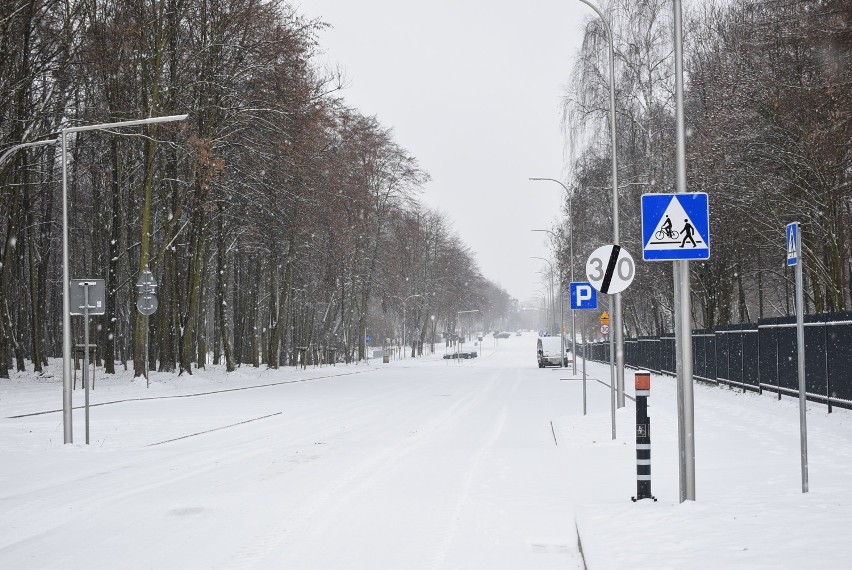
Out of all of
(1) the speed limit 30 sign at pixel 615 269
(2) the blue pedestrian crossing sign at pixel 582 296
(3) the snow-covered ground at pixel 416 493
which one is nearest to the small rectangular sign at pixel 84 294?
(3) the snow-covered ground at pixel 416 493

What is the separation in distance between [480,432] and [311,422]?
397 cm

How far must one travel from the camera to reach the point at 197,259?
35.6 m

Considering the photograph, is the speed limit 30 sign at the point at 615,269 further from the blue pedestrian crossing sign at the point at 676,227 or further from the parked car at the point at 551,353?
the parked car at the point at 551,353

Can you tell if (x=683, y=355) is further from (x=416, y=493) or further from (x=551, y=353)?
(x=551, y=353)

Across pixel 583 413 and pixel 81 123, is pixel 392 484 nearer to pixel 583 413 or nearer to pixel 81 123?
pixel 583 413

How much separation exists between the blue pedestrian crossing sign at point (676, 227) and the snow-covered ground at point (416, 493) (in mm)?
2349

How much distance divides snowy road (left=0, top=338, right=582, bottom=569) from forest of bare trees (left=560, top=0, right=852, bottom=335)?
9810mm

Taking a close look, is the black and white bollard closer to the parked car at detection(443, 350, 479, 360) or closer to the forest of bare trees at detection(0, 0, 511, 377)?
the forest of bare trees at detection(0, 0, 511, 377)

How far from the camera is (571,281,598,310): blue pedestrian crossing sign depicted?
62.4 feet

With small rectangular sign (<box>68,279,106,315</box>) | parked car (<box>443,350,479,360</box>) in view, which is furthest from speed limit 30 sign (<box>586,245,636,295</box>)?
parked car (<box>443,350,479,360</box>)

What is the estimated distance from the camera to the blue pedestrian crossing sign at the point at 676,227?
354 inches

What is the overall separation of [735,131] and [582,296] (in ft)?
33.7

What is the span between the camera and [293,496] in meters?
10.0

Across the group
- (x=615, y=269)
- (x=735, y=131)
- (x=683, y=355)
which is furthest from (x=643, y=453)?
(x=735, y=131)
